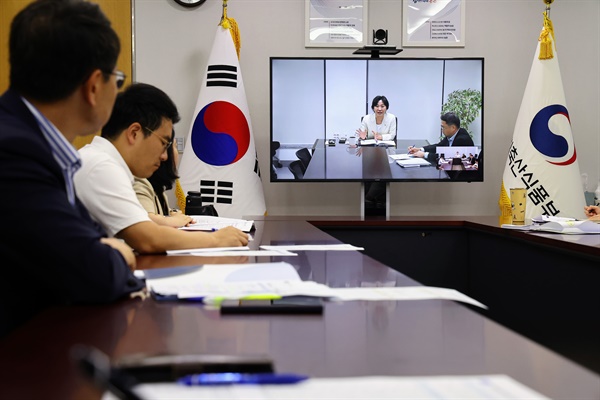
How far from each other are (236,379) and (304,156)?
163 inches

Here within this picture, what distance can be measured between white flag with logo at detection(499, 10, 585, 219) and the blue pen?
4.04 meters

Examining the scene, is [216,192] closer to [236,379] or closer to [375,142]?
[375,142]

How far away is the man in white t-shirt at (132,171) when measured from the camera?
6.05 feet

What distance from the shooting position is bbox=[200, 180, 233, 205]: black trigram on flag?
4.64 metres

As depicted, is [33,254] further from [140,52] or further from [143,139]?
[140,52]

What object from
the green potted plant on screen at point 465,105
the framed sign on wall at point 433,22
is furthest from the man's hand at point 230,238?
the framed sign on wall at point 433,22

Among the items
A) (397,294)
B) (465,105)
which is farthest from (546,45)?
(397,294)

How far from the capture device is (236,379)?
64cm

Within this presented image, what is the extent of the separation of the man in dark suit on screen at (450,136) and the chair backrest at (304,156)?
70 centimetres

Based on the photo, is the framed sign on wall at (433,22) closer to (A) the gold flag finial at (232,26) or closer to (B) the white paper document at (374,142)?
(B) the white paper document at (374,142)

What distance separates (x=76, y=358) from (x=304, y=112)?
4.39 meters

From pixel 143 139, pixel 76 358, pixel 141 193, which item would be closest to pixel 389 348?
pixel 76 358

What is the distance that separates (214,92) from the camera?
473 centimetres

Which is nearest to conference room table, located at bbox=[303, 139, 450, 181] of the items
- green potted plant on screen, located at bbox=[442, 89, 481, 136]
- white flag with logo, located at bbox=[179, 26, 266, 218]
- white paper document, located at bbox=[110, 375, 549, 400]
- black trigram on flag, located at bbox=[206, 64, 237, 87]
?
green potted plant on screen, located at bbox=[442, 89, 481, 136]
